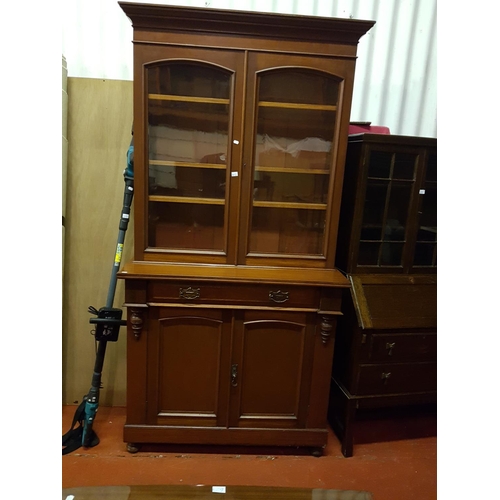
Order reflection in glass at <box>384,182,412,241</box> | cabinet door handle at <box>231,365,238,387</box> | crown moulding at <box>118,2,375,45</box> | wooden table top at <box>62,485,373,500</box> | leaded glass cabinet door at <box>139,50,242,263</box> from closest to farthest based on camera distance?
wooden table top at <box>62,485,373,500</box> → crown moulding at <box>118,2,375,45</box> → leaded glass cabinet door at <box>139,50,242,263</box> → cabinet door handle at <box>231,365,238,387</box> → reflection in glass at <box>384,182,412,241</box>

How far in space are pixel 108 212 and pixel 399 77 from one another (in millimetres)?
1821

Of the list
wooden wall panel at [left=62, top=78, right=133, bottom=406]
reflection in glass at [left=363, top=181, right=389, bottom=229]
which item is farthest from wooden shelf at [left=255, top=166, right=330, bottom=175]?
wooden wall panel at [left=62, top=78, right=133, bottom=406]

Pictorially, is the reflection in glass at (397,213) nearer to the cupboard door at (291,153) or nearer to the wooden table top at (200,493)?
the cupboard door at (291,153)

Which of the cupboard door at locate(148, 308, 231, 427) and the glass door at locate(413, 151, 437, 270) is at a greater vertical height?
the glass door at locate(413, 151, 437, 270)

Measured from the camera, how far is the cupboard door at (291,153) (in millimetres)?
1675

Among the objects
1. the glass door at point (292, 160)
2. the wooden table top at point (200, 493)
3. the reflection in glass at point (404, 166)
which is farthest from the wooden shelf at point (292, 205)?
the wooden table top at point (200, 493)

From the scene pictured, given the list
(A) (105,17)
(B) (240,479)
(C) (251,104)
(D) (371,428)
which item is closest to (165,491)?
(B) (240,479)

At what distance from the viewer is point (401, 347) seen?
184 centimetres

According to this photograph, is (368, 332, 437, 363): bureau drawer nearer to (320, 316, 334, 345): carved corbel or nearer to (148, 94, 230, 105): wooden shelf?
(320, 316, 334, 345): carved corbel

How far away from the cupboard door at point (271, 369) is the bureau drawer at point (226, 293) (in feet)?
0.22

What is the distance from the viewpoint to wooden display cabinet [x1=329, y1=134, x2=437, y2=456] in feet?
5.95

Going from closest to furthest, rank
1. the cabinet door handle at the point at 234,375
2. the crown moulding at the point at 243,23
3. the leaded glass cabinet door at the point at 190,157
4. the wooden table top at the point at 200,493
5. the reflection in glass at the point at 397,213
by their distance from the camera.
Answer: the wooden table top at the point at 200,493
the crown moulding at the point at 243,23
the leaded glass cabinet door at the point at 190,157
the cabinet door handle at the point at 234,375
the reflection in glass at the point at 397,213

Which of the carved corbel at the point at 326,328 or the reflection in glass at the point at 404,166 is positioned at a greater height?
the reflection in glass at the point at 404,166

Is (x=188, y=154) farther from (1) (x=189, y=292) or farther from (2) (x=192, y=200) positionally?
(1) (x=189, y=292)
